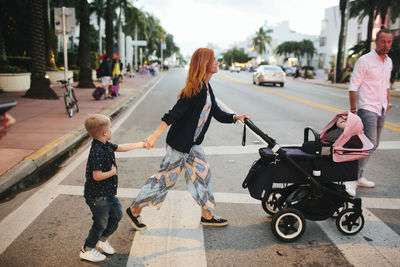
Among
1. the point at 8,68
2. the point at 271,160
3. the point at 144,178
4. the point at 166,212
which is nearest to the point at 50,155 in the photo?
the point at 144,178

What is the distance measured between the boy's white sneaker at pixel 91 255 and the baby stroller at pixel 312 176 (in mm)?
1539

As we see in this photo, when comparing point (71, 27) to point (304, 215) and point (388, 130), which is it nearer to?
point (388, 130)

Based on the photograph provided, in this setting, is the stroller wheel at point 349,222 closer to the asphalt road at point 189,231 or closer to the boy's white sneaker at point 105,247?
the asphalt road at point 189,231

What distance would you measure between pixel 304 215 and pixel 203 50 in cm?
190

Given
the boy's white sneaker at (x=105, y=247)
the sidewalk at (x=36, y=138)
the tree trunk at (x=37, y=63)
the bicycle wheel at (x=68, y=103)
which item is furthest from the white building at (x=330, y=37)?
the boy's white sneaker at (x=105, y=247)

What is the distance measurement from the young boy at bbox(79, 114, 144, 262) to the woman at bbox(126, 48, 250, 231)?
1.46 feet

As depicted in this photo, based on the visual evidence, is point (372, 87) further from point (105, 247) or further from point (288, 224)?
point (105, 247)

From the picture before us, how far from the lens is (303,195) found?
380 centimetres

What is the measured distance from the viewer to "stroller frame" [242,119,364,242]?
140 inches

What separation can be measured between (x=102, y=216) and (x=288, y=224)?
1742mm

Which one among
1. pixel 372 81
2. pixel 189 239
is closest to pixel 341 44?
pixel 372 81

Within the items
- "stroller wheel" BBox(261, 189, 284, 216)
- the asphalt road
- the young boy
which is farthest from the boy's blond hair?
"stroller wheel" BBox(261, 189, 284, 216)

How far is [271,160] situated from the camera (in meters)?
3.56

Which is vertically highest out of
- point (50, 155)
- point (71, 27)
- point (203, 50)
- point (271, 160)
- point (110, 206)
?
point (71, 27)
